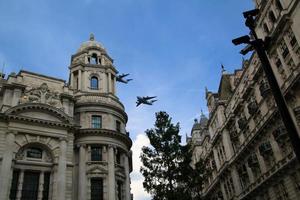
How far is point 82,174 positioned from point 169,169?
1037 cm

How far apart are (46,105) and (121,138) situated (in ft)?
34.6

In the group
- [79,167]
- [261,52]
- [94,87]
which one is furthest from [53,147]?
[261,52]

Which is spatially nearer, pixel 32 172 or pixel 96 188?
pixel 32 172

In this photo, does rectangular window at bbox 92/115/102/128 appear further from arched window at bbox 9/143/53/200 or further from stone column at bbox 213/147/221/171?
stone column at bbox 213/147/221/171

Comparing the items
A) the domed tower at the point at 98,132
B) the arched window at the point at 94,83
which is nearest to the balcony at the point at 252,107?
the domed tower at the point at 98,132

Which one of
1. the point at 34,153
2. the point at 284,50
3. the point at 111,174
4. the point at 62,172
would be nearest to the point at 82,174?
the point at 62,172

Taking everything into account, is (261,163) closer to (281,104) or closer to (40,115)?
(40,115)

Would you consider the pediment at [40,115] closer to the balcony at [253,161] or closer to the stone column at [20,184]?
the stone column at [20,184]

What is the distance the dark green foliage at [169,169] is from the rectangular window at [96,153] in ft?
21.8

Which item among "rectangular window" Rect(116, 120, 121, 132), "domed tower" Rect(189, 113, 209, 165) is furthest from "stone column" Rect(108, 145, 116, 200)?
"domed tower" Rect(189, 113, 209, 165)

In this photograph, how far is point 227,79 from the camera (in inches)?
2044

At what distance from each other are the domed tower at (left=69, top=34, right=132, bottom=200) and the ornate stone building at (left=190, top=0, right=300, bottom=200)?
13952 millimetres

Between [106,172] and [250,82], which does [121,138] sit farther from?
[250,82]

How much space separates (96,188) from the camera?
34875mm
